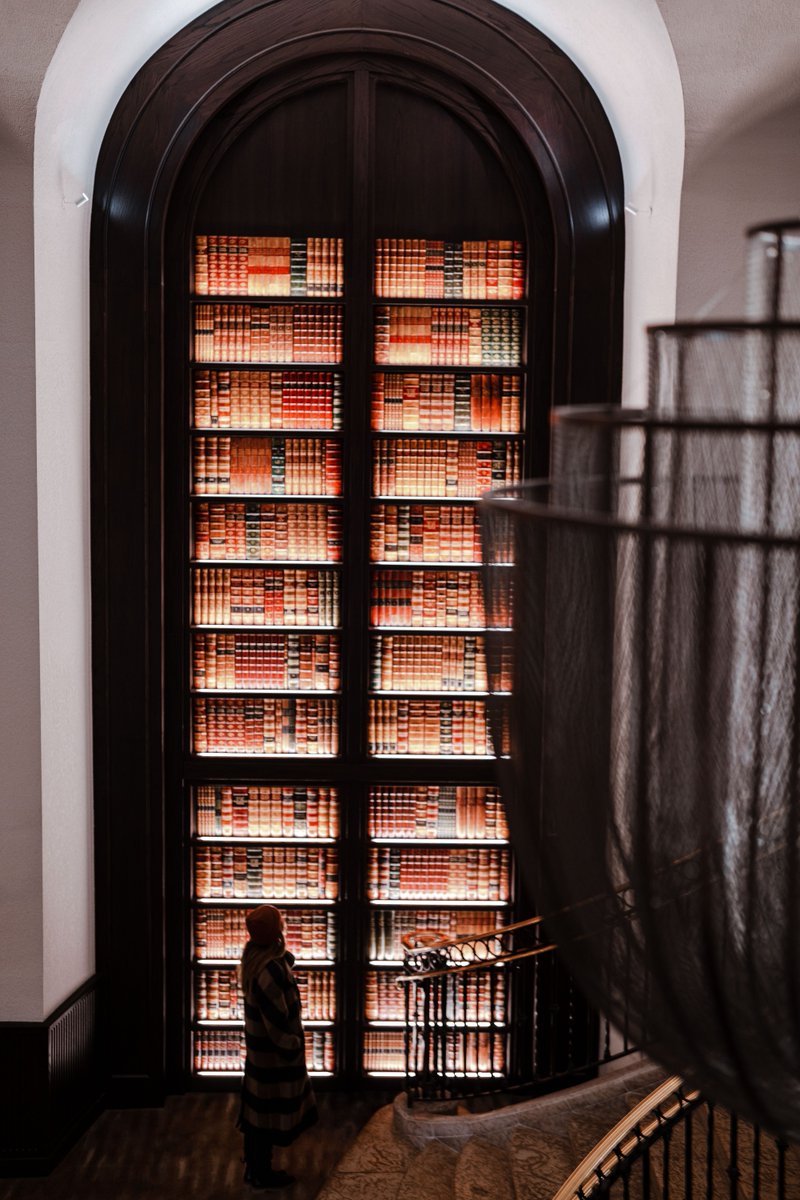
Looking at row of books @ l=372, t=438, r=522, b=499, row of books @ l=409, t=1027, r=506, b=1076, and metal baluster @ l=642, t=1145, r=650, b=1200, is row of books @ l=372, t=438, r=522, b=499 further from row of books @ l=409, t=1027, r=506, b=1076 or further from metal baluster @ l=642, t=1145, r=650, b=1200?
metal baluster @ l=642, t=1145, r=650, b=1200

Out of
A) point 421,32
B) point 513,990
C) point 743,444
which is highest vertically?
point 421,32

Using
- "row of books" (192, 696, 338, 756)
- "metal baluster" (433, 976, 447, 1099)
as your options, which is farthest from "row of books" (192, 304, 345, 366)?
"metal baluster" (433, 976, 447, 1099)

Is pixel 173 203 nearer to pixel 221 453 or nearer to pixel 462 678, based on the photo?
pixel 221 453

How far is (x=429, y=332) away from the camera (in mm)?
4812

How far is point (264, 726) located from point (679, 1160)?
91.1 inches

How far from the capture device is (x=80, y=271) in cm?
445

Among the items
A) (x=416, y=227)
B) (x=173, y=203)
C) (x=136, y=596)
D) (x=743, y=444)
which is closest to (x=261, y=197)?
(x=173, y=203)

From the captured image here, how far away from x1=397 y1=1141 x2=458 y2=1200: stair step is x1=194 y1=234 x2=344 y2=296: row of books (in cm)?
340

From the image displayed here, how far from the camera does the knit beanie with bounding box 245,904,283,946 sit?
166 inches

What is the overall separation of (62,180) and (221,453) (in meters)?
1.22

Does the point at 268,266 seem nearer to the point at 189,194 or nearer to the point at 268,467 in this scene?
the point at 189,194

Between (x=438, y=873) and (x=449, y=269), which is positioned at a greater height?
(x=449, y=269)

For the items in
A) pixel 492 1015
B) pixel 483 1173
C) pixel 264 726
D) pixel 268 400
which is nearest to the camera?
pixel 483 1173

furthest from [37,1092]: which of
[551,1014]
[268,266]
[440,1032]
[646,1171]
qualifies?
[268,266]
